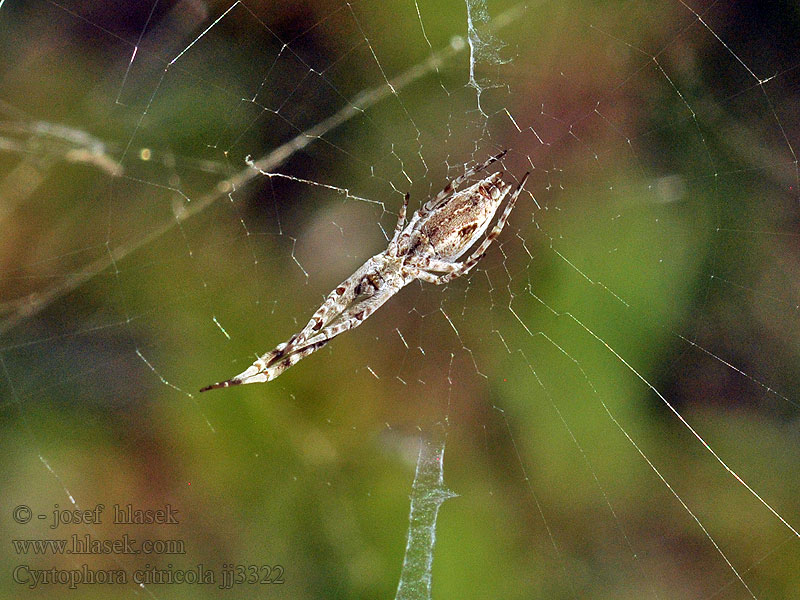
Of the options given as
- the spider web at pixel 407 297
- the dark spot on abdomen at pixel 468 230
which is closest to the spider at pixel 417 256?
the dark spot on abdomen at pixel 468 230

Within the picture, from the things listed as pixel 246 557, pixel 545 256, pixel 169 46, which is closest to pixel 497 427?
pixel 545 256

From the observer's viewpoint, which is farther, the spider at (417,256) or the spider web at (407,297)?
the spider web at (407,297)

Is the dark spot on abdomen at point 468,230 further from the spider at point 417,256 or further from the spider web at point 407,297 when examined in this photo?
the spider web at point 407,297

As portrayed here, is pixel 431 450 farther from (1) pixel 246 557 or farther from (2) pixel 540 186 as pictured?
(2) pixel 540 186

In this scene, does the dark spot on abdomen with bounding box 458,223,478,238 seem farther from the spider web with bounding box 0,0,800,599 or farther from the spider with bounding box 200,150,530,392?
the spider web with bounding box 0,0,800,599

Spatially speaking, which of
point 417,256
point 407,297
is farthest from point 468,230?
point 407,297

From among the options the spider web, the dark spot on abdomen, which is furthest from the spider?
the spider web

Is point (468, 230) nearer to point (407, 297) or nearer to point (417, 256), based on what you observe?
point (417, 256)
